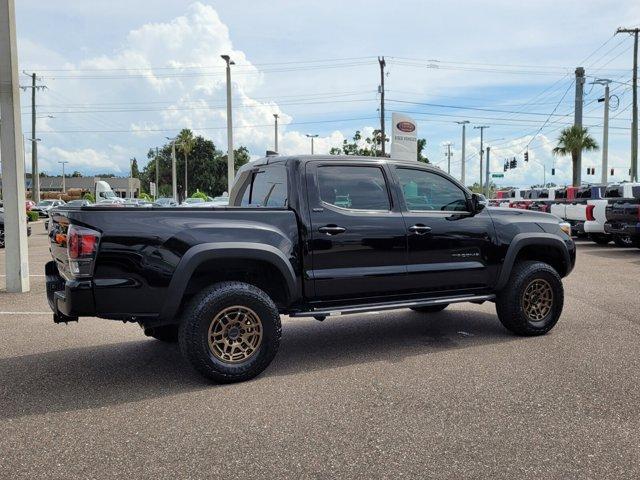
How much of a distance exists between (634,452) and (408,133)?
3057 cm

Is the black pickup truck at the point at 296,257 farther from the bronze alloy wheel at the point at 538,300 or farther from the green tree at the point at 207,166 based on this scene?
the green tree at the point at 207,166

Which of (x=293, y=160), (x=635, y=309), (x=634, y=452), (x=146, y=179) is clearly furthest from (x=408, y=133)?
(x=146, y=179)

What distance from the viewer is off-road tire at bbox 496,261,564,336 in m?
6.27

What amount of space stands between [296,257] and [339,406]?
141cm

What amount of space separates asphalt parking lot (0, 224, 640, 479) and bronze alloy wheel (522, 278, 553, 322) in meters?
0.26

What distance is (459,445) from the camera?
361 centimetres

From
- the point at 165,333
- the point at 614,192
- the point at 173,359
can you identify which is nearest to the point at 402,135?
the point at 614,192

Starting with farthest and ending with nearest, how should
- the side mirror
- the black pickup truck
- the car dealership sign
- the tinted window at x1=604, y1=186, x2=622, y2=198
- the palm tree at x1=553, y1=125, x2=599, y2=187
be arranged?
1. the palm tree at x1=553, y1=125, x2=599, y2=187
2. the car dealership sign
3. the tinted window at x1=604, y1=186, x2=622, y2=198
4. the side mirror
5. the black pickup truck

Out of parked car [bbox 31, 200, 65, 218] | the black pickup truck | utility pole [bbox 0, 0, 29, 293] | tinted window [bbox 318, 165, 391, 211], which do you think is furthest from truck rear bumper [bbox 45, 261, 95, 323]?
parked car [bbox 31, 200, 65, 218]

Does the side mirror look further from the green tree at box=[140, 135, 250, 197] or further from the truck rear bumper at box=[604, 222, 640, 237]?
the green tree at box=[140, 135, 250, 197]

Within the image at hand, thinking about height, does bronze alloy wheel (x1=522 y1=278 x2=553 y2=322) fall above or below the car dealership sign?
below

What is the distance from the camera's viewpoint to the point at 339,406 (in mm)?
4309

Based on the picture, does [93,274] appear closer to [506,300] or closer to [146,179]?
[506,300]

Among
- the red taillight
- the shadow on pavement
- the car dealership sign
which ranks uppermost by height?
the car dealership sign
